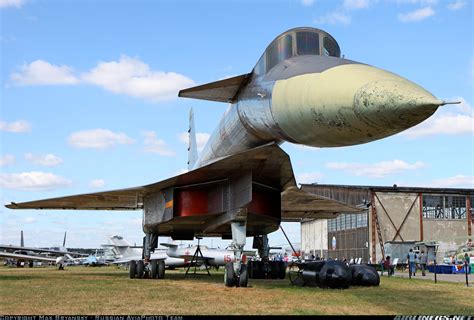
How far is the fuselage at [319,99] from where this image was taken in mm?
6008

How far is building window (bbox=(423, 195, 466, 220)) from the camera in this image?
1502 inches

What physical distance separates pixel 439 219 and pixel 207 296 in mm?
31889

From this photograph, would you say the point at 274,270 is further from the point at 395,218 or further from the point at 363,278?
the point at 395,218

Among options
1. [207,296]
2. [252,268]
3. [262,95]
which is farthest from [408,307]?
[252,268]

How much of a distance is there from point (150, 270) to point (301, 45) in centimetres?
841

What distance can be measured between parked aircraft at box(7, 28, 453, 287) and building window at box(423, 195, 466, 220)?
23.1 metres

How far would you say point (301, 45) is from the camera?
29.8ft

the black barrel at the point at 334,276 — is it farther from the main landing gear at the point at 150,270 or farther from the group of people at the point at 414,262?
the group of people at the point at 414,262

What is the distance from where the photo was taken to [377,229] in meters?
36.7

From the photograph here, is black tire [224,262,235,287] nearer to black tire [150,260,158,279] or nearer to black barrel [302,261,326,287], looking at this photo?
black barrel [302,261,326,287]

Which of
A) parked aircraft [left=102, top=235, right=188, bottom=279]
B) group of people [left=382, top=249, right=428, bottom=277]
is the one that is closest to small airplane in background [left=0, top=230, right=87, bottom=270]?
parked aircraft [left=102, top=235, right=188, bottom=279]

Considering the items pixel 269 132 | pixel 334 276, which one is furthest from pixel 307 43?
pixel 334 276

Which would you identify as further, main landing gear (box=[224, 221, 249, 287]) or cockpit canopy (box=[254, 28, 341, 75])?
main landing gear (box=[224, 221, 249, 287])

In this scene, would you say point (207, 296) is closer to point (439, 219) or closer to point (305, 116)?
point (305, 116)
